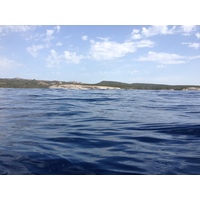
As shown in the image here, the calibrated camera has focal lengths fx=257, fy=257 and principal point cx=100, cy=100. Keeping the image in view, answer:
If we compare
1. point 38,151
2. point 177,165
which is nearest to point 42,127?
point 38,151

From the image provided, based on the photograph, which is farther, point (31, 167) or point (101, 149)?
point (101, 149)

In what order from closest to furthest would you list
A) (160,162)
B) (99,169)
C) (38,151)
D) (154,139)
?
(99,169) < (160,162) < (38,151) < (154,139)

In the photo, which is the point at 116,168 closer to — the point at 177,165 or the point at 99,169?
the point at 99,169

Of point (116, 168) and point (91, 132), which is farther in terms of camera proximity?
point (91, 132)

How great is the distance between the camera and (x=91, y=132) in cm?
953

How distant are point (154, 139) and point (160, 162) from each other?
7.71 ft

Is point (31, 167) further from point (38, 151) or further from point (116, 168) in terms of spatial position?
point (116, 168)

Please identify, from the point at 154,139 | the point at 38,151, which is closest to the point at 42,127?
the point at 38,151

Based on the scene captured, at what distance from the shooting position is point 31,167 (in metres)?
5.72

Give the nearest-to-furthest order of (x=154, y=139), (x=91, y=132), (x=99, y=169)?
1. (x=99, y=169)
2. (x=154, y=139)
3. (x=91, y=132)
